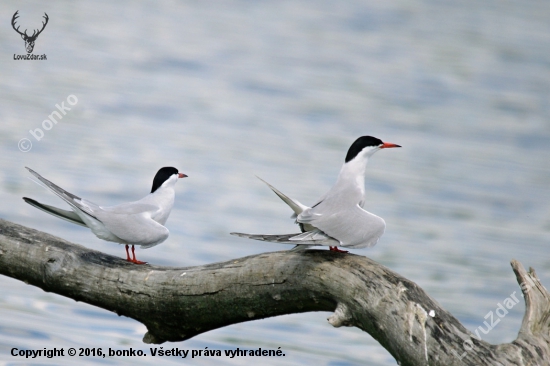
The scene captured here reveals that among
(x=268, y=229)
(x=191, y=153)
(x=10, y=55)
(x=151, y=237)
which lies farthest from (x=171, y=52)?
(x=151, y=237)

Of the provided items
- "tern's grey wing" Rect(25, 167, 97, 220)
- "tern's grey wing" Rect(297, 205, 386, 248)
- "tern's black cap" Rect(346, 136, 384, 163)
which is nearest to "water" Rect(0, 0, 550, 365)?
"tern's grey wing" Rect(25, 167, 97, 220)

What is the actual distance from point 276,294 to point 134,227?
77 centimetres

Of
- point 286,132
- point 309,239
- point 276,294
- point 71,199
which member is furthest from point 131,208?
point 286,132

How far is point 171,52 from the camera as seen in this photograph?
800 inches

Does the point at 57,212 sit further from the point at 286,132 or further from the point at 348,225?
the point at 286,132

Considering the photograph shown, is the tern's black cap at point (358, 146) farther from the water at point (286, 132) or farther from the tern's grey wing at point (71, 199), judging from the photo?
the water at point (286, 132)

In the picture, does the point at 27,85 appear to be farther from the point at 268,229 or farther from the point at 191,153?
the point at 268,229

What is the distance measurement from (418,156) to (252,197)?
3321mm

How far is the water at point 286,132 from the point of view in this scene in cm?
872

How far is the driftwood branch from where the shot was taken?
12.7 feet

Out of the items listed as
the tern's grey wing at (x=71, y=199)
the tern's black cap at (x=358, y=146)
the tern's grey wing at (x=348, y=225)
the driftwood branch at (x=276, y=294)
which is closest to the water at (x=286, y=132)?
the driftwood branch at (x=276, y=294)

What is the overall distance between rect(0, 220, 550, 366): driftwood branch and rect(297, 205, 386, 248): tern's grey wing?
0.45ft

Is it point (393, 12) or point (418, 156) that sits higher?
point (393, 12)

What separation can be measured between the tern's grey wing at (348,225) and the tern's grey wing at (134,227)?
2.84ft
